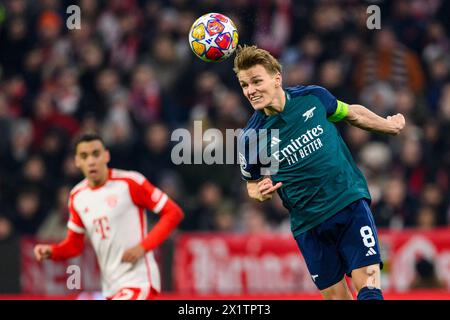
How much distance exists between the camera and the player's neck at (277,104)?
7031mm

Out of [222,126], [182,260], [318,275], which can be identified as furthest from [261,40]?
[318,275]

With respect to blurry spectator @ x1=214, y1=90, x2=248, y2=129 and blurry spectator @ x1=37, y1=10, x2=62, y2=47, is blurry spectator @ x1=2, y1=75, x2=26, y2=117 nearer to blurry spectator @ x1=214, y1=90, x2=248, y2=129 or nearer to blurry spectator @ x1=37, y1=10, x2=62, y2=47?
blurry spectator @ x1=37, y1=10, x2=62, y2=47

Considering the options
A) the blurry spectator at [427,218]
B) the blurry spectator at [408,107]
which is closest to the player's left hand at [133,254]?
the blurry spectator at [427,218]

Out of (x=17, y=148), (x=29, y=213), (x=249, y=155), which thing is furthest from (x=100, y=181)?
(x=17, y=148)

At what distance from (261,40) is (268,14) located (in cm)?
66

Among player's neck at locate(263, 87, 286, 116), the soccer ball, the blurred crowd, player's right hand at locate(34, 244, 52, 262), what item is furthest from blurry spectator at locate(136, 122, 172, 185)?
player's neck at locate(263, 87, 286, 116)

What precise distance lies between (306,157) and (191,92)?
293 inches

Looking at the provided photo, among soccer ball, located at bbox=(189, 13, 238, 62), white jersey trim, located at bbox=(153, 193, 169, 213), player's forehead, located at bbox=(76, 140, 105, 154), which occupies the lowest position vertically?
white jersey trim, located at bbox=(153, 193, 169, 213)

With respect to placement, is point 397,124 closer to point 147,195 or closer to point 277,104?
point 277,104

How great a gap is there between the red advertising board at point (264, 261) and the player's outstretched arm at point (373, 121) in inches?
211

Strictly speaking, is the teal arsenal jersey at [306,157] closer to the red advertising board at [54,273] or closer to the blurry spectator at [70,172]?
the red advertising board at [54,273]

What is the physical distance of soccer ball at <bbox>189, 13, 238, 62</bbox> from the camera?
759 centimetres

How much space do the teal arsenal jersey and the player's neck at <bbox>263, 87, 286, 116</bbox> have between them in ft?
0.08

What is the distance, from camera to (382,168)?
527 inches
